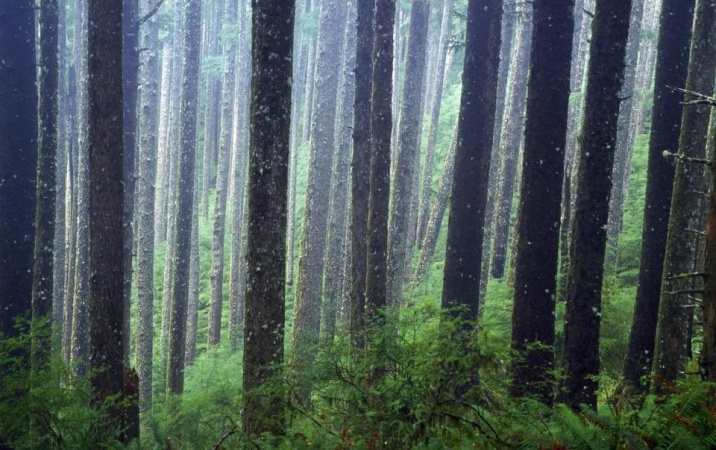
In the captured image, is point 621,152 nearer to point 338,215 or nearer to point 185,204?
point 338,215

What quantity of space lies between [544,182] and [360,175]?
438 centimetres

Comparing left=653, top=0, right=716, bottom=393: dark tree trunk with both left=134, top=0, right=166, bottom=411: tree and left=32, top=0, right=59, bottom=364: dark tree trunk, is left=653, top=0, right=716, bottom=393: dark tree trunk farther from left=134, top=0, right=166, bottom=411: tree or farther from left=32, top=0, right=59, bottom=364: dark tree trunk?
left=134, top=0, right=166, bottom=411: tree

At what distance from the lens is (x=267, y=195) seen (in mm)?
7590

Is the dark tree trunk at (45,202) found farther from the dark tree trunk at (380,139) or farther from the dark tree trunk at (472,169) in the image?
the dark tree trunk at (472,169)

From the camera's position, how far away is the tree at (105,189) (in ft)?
28.7

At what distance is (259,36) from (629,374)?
7430mm

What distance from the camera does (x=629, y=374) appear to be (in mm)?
10570

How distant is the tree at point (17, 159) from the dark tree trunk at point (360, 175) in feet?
17.4

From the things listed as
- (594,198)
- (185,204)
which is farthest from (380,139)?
(185,204)

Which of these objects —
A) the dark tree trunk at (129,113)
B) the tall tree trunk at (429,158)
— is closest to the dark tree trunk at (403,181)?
the dark tree trunk at (129,113)

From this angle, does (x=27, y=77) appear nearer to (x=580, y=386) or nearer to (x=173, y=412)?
(x=173, y=412)

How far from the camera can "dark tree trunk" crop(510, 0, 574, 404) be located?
890 centimetres

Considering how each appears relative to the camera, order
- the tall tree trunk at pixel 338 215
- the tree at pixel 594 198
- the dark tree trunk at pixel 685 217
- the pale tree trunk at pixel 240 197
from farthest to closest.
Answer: the pale tree trunk at pixel 240 197
the tall tree trunk at pixel 338 215
the dark tree trunk at pixel 685 217
the tree at pixel 594 198

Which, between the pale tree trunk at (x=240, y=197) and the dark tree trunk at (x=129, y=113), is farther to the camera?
the pale tree trunk at (x=240, y=197)
